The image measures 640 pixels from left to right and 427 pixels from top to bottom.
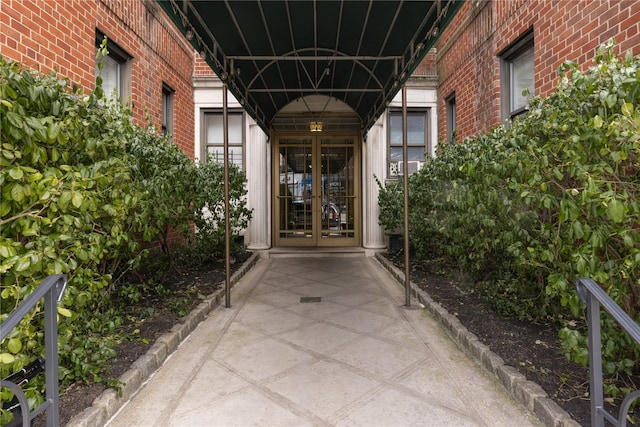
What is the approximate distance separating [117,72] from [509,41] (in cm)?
537

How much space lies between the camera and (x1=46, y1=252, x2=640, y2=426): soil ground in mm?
1986

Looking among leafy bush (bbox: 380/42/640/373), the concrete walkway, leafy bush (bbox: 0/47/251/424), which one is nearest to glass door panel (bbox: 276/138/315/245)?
the concrete walkway

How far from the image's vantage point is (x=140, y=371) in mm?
2332

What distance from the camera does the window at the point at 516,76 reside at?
4.52 meters

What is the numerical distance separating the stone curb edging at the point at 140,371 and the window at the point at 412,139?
526 centimetres

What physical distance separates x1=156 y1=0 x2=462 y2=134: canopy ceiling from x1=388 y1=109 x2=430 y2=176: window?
7.90ft

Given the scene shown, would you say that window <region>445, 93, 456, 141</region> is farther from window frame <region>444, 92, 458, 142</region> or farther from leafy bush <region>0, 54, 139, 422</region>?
leafy bush <region>0, 54, 139, 422</region>

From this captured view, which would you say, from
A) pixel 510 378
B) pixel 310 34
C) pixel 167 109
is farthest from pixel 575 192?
pixel 167 109

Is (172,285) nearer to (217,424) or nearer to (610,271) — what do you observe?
(217,424)

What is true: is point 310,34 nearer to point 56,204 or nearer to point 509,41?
point 509,41

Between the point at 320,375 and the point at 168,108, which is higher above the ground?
the point at 168,108

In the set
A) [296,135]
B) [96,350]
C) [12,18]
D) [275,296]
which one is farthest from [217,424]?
[296,135]

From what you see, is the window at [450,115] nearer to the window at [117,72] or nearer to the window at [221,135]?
the window at [221,135]

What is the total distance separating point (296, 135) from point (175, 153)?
420 centimetres
